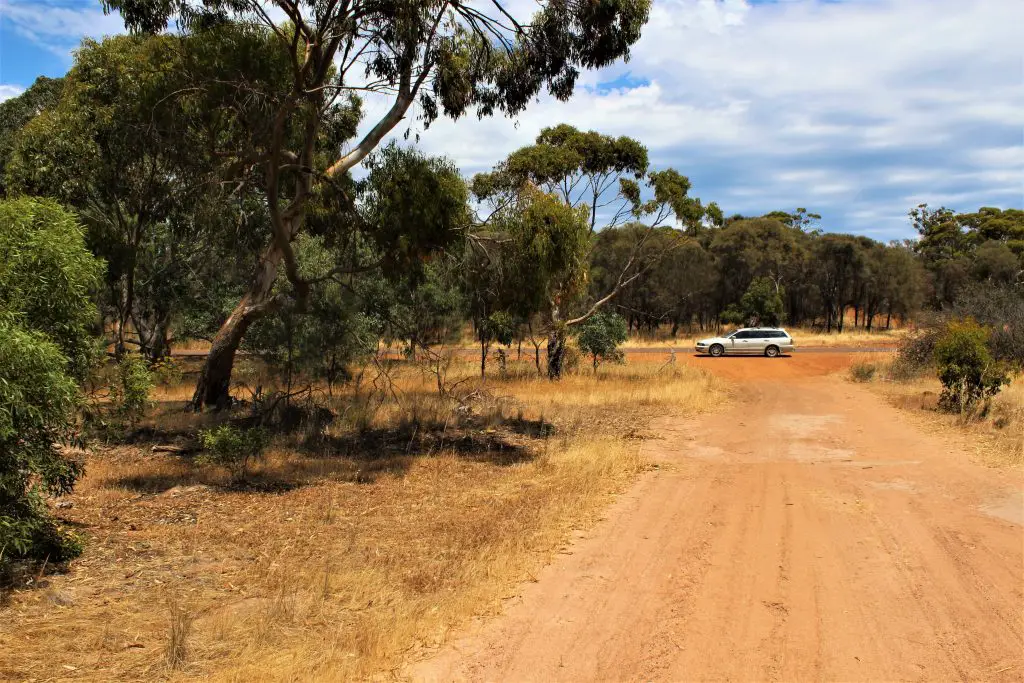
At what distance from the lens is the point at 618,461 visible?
1116 cm

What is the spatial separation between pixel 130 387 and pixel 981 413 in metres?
14.9

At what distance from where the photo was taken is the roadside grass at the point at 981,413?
1160 cm

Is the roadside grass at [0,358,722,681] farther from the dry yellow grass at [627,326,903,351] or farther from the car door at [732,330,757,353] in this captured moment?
the dry yellow grass at [627,326,903,351]

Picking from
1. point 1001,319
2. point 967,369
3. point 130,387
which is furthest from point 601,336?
point 130,387

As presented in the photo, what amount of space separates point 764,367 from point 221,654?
2961 cm

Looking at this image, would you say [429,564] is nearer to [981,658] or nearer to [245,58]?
[981,658]

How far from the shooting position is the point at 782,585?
617cm

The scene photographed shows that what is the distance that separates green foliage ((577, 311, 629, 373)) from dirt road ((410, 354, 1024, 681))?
1483cm

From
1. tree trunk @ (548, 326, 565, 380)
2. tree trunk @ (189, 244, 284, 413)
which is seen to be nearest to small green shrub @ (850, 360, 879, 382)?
tree trunk @ (548, 326, 565, 380)

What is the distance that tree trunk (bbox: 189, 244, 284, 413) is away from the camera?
43.7 feet

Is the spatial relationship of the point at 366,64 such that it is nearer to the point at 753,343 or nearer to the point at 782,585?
the point at 782,585

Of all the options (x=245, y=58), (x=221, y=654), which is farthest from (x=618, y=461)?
(x=245, y=58)

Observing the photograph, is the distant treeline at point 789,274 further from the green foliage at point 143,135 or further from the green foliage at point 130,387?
the green foliage at point 130,387

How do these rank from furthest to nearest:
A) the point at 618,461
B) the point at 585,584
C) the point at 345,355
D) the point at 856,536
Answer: the point at 345,355 → the point at 618,461 → the point at 856,536 → the point at 585,584
